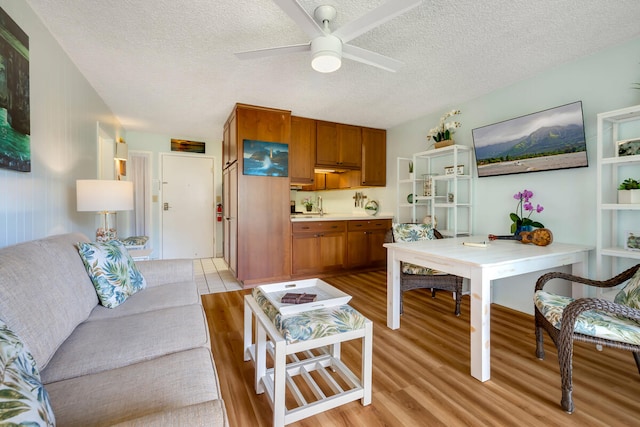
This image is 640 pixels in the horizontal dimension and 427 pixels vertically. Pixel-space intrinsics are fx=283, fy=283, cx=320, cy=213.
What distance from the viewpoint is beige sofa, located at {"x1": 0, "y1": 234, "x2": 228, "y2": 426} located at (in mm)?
822

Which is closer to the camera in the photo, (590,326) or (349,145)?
(590,326)

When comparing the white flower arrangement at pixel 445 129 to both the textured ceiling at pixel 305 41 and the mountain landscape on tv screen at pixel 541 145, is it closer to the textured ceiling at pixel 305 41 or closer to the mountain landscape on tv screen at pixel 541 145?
the textured ceiling at pixel 305 41

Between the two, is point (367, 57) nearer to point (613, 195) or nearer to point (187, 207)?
point (613, 195)

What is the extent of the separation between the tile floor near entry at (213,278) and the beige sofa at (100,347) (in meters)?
1.71

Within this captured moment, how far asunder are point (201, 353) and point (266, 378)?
0.55 metres

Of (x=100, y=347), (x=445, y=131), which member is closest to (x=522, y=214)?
(x=445, y=131)

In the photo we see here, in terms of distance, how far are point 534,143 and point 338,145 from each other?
2.44 m

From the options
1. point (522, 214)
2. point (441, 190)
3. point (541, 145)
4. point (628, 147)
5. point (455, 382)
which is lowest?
point (455, 382)

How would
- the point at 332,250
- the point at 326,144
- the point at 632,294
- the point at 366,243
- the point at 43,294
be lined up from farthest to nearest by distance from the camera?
1. the point at 366,243
2. the point at 326,144
3. the point at 332,250
4. the point at 632,294
5. the point at 43,294

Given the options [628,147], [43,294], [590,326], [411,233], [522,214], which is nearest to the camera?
[43,294]

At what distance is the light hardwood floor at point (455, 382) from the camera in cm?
140

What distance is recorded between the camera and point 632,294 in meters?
1.61

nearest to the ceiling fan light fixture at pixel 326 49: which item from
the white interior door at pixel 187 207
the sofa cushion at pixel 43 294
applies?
the sofa cushion at pixel 43 294

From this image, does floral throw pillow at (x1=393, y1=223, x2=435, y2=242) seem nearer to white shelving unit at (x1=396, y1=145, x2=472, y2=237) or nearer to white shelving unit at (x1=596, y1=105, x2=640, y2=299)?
white shelving unit at (x1=396, y1=145, x2=472, y2=237)
